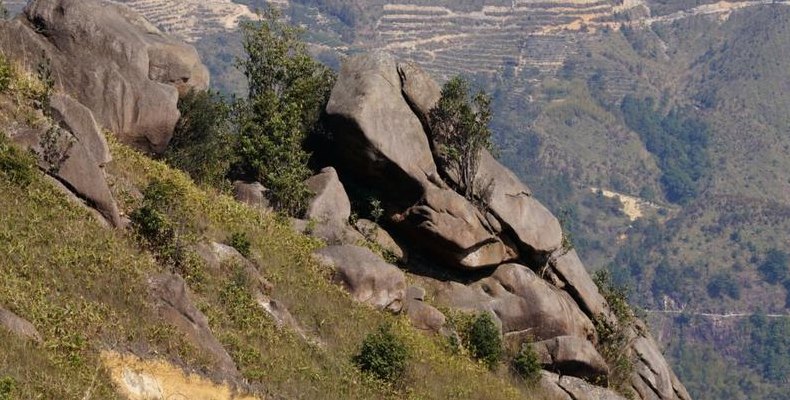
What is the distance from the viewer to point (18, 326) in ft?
58.4

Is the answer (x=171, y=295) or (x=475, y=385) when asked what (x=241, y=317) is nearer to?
(x=171, y=295)

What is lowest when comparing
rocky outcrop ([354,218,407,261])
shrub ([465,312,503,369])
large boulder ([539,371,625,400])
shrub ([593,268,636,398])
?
shrub ([593,268,636,398])

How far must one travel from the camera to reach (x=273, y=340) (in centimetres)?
2392

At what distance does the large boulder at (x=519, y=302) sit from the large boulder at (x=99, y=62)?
11.5 m

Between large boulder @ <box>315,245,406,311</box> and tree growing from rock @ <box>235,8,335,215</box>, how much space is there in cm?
456

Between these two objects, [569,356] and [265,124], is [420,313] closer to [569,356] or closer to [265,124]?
[569,356]

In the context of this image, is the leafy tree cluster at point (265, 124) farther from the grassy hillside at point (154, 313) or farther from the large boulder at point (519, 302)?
the large boulder at point (519, 302)

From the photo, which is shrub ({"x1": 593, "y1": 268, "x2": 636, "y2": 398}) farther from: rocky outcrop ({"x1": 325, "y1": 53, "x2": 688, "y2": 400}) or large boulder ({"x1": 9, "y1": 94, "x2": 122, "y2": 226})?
large boulder ({"x1": 9, "y1": 94, "x2": 122, "y2": 226})

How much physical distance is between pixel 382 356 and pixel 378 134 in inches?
491

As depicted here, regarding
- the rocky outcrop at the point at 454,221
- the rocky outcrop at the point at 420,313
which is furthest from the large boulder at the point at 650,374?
the rocky outcrop at the point at 420,313

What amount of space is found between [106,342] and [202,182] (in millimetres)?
16023

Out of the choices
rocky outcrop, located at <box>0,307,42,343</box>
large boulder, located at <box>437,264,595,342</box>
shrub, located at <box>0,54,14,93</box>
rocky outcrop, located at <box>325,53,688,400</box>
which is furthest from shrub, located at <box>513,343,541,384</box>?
rocky outcrop, located at <box>0,307,42,343</box>

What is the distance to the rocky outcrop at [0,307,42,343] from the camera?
1758 centimetres

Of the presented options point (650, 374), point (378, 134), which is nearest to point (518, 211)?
point (378, 134)
